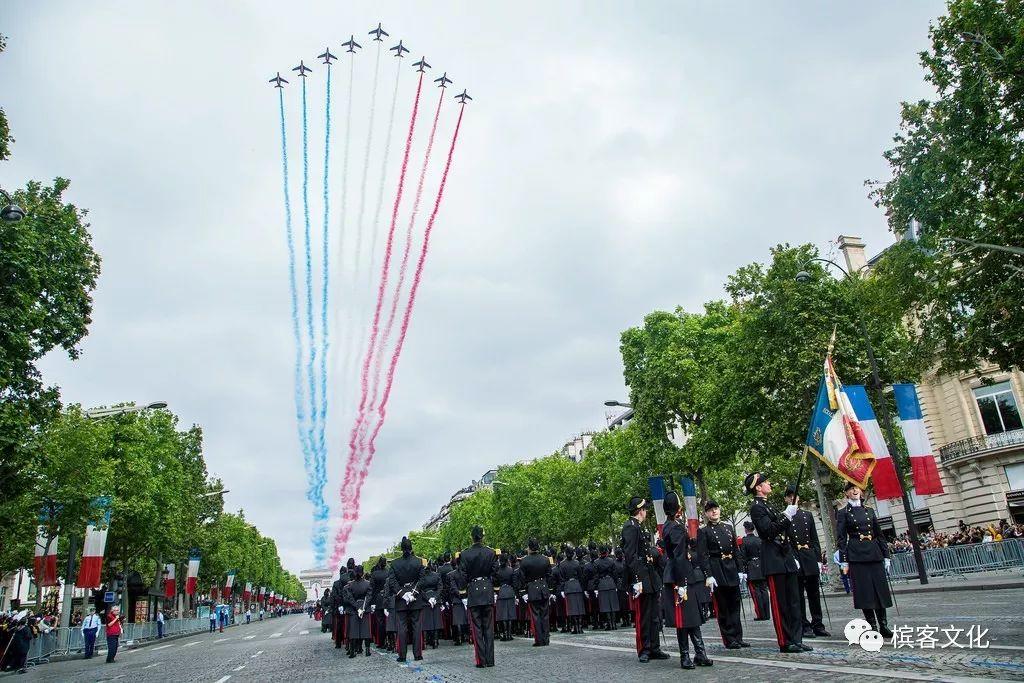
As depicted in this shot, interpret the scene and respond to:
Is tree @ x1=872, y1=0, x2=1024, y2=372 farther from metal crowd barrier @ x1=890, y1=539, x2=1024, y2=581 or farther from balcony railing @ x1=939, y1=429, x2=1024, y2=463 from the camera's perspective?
balcony railing @ x1=939, y1=429, x2=1024, y2=463

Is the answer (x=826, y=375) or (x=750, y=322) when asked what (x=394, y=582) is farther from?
(x=750, y=322)

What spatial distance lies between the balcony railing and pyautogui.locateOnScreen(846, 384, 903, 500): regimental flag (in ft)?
68.4

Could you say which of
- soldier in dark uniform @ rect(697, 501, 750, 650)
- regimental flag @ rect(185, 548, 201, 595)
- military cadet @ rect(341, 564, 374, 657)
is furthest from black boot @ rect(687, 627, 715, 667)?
regimental flag @ rect(185, 548, 201, 595)

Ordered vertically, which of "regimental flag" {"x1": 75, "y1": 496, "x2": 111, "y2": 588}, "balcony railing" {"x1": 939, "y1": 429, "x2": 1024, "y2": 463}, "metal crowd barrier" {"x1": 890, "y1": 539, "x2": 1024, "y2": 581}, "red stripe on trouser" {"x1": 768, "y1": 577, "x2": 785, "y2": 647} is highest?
"balcony railing" {"x1": 939, "y1": 429, "x2": 1024, "y2": 463}

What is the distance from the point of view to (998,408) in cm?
3975

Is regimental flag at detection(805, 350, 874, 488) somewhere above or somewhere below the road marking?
above

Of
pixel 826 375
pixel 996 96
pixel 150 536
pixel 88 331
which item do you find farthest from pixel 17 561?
pixel 996 96

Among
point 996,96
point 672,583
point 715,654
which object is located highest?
point 996,96

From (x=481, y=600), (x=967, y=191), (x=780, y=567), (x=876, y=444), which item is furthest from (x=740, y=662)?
(x=967, y=191)

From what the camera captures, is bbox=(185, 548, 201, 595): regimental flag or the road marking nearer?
the road marking

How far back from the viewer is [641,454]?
126 ft

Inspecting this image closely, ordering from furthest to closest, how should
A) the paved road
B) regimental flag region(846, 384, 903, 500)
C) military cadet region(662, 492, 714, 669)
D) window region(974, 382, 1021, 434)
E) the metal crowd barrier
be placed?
1. window region(974, 382, 1021, 434)
2. the metal crowd barrier
3. regimental flag region(846, 384, 903, 500)
4. military cadet region(662, 492, 714, 669)
5. the paved road

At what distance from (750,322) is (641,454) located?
36.0 feet

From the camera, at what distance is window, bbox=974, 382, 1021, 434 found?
39188 mm
